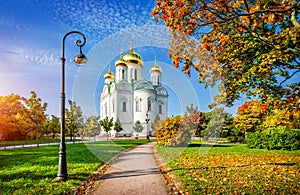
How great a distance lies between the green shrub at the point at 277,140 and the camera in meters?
13.2

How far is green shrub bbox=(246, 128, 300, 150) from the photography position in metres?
13.2

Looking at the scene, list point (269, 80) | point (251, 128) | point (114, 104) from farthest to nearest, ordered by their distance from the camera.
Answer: point (114, 104), point (251, 128), point (269, 80)

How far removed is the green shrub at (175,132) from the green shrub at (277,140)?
5053mm

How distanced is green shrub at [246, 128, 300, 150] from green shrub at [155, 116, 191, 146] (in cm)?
505

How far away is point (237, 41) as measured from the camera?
613cm

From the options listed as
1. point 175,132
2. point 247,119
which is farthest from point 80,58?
point 247,119

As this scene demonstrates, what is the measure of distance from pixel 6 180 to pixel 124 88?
127 ft

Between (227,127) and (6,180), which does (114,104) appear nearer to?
(227,127)

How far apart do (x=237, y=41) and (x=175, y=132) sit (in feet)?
32.3

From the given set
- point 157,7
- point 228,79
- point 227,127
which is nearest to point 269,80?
point 228,79

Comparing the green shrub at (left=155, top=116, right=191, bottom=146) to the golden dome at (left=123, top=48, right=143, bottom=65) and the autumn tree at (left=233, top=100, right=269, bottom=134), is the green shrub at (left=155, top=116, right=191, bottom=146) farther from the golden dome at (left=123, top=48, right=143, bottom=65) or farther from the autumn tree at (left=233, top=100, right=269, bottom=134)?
the golden dome at (left=123, top=48, right=143, bottom=65)

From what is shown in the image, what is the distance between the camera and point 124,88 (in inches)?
1731

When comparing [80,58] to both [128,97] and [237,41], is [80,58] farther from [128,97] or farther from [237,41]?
[128,97]

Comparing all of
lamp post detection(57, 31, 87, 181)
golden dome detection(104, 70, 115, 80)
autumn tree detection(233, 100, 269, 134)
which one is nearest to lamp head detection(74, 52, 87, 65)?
lamp post detection(57, 31, 87, 181)
